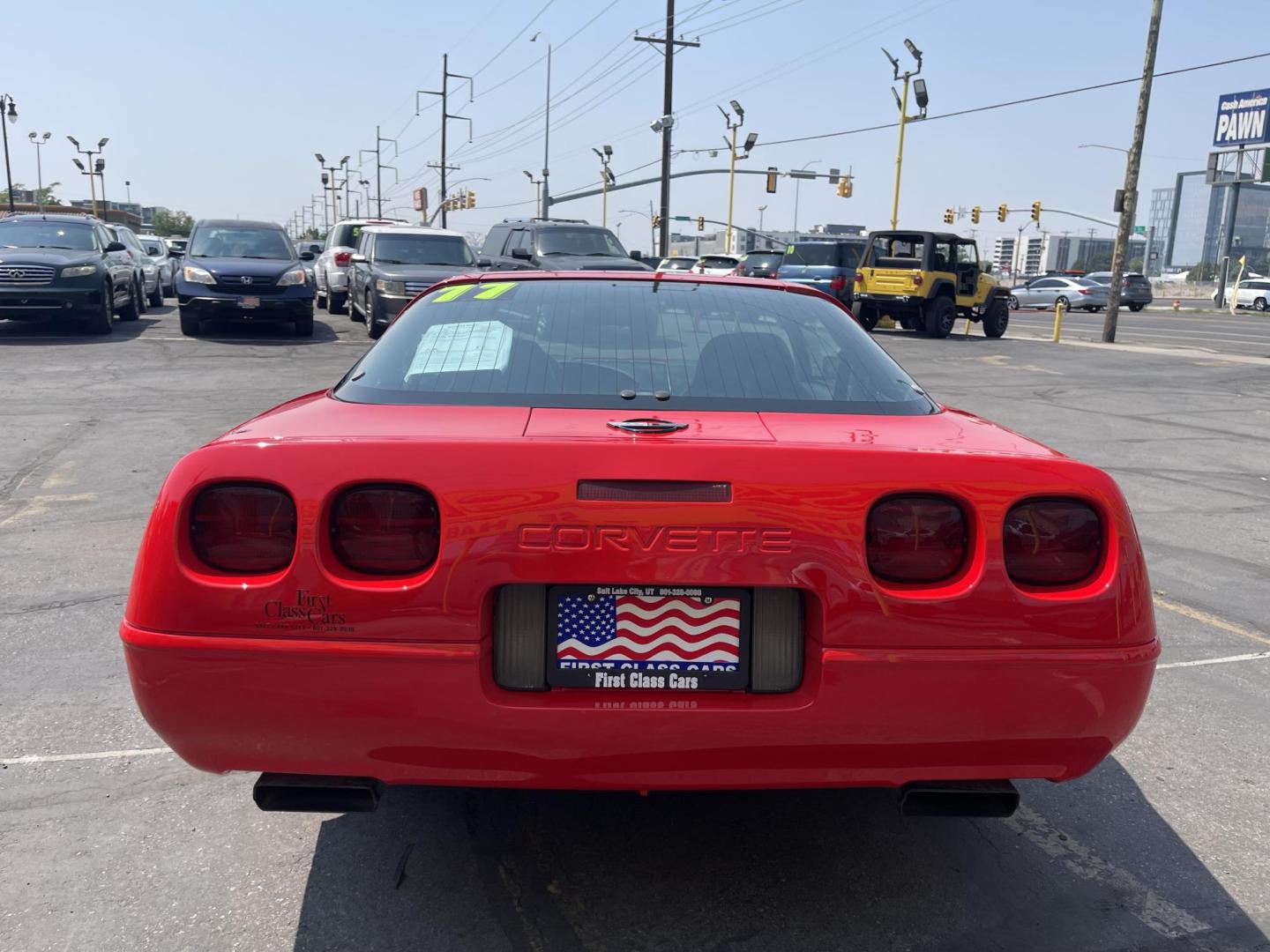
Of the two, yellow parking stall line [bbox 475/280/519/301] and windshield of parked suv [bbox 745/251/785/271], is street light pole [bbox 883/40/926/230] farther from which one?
yellow parking stall line [bbox 475/280/519/301]

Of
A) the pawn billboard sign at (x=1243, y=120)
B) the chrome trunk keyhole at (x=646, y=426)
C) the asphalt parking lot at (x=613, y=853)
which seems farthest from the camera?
the pawn billboard sign at (x=1243, y=120)

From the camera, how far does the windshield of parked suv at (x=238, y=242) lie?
59.3ft

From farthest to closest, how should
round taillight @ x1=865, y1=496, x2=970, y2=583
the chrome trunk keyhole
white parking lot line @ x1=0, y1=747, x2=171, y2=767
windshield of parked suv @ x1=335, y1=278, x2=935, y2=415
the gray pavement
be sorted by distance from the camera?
the gray pavement → white parking lot line @ x1=0, y1=747, x2=171, y2=767 → windshield of parked suv @ x1=335, y1=278, x2=935, y2=415 → the chrome trunk keyhole → round taillight @ x1=865, y1=496, x2=970, y2=583

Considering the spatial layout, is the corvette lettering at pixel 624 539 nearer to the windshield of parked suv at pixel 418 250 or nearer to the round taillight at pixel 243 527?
the round taillight at pixel 243 527

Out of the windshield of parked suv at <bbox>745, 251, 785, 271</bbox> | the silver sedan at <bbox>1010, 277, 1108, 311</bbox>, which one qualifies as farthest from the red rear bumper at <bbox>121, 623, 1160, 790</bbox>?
the silver sedan at <bbox>1010, 277, 1108, 311</bbox>

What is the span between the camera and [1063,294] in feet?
148

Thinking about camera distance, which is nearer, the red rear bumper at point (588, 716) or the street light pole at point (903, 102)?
the red rear bumper at point (588, 716)

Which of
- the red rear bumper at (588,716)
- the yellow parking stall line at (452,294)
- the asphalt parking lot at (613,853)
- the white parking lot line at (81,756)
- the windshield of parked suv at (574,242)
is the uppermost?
the windshield of parked suv at (574,242)

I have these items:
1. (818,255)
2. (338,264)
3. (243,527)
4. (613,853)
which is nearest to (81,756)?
(243,527)

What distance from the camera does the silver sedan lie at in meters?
44.7

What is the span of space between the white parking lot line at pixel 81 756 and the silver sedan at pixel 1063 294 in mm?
44192

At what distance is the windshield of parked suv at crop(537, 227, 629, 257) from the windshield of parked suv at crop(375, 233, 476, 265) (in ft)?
5.11

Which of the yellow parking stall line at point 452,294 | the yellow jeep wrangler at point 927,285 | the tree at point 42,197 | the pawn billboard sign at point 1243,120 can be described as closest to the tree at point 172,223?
the tree at point 42,197

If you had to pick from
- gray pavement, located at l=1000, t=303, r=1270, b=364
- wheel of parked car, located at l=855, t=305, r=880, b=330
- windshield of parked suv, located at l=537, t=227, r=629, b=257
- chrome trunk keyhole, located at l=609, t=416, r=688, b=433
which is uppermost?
windshield of parked suv, located at l=537, t=227, r=629, b=257
